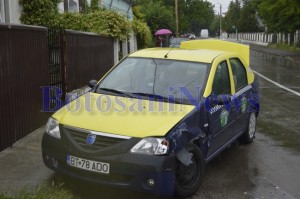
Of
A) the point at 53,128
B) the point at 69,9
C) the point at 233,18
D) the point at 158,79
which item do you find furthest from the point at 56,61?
the point at 233,18

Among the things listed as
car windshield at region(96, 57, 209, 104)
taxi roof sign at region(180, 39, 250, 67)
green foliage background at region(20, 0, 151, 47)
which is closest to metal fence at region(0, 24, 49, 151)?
car windshield at region(96, 57, 209, 104)

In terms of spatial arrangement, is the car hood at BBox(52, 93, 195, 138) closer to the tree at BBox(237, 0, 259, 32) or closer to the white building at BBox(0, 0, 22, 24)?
the white building at BBox(0, 0, 22, 24)

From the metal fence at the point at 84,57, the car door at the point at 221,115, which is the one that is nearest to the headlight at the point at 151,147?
the car door at the point at 221,115

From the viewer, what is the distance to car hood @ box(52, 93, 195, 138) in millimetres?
4441

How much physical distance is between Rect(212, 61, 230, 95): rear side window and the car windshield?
21 centimetres

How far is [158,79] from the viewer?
5.58m

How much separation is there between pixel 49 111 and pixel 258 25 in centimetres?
7918

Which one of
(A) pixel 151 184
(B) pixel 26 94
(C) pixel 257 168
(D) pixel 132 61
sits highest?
(D) pixel 132 61

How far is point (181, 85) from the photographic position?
544 cm

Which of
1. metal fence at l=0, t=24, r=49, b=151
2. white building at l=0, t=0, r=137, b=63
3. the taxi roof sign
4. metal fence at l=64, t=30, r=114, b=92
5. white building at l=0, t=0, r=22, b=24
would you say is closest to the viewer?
metal fence at l=0, t=24, r=49, b=151

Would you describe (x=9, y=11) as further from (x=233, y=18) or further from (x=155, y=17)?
(x=233, y=18)

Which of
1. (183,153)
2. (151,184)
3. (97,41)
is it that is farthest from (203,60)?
(97,41)

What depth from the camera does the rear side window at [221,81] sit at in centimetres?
560

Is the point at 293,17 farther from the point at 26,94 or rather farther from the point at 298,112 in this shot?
the point at 26,94
